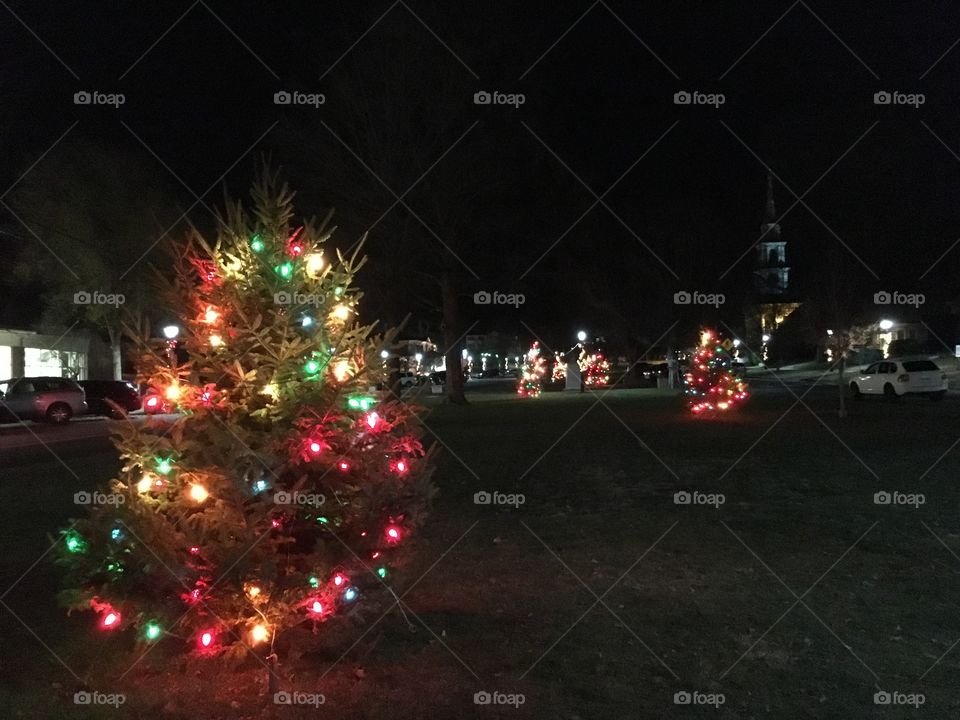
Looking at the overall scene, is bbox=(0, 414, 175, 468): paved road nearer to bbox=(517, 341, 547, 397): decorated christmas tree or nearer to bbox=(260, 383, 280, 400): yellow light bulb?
bbox=(260, 383, 280, 400): yellow light bulb

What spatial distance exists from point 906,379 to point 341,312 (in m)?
28.1

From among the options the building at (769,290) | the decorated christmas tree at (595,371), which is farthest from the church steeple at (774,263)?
the decorated christmas tree at (595,371)

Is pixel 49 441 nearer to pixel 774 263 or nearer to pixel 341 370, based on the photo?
pixel 341 370

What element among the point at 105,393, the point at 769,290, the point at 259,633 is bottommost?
the point at 259,633

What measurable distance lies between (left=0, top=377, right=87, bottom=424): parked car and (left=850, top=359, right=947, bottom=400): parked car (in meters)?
27.6

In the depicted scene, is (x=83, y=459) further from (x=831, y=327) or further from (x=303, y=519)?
(x=831, y=327)

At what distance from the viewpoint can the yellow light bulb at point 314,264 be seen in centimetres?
527

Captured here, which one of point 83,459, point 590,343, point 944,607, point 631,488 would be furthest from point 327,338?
point 590,343

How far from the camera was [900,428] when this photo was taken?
59.7 feet

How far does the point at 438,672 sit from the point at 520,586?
6.27 feet

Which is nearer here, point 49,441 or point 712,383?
point 49,441

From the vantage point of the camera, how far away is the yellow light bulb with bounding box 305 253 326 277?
17.3 feet

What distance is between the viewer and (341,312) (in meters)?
5.30

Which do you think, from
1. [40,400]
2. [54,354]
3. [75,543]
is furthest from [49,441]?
[54,354]
